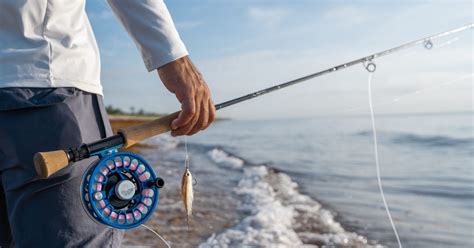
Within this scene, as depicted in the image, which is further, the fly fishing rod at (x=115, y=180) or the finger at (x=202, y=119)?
the finger at (x=202, y=119)

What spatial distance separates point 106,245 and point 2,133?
370 millimetres

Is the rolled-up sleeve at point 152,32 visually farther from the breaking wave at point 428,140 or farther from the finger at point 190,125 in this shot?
the breaking wave at point 428,140

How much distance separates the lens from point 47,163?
4.16 feet

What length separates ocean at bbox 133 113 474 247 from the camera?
4305mm

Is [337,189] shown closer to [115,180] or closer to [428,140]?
[115,180]

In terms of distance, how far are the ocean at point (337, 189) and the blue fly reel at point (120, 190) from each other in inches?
99.8

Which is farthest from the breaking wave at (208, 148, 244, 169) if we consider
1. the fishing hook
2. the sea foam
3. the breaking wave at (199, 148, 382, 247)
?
the fishing hook

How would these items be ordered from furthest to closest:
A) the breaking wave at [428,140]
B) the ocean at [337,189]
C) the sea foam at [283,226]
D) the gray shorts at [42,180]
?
1. the breaking wave at [428,140]
2. the ocean at [337,189]
3. the sea foam at [283,226]
4. the gray shorts at [42,180]

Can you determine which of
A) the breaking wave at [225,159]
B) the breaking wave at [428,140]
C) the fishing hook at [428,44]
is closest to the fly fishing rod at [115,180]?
the fishing hook at [428,44]

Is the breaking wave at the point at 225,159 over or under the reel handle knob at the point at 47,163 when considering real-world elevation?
over

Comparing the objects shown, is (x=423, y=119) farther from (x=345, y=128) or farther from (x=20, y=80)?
(x=20, y=80)

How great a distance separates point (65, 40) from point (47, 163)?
0.35 meters

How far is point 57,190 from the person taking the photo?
140cm

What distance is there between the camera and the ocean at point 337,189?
169 inches
